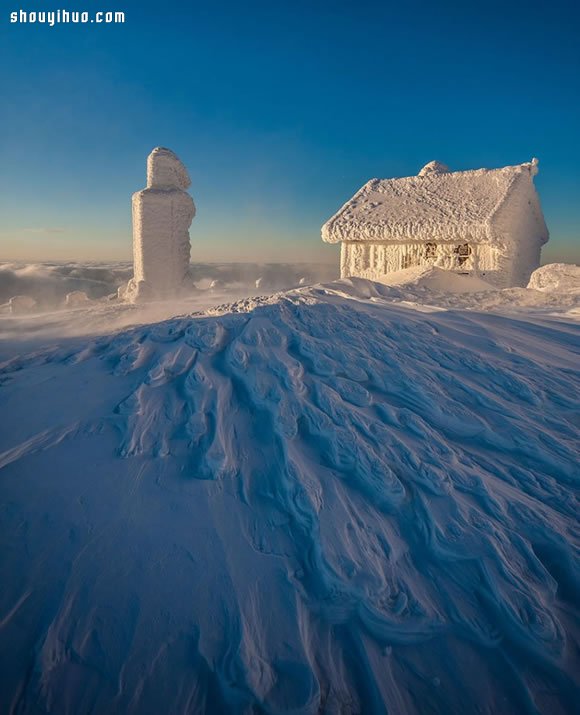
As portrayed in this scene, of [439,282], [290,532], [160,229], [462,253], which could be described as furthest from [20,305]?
[290,532]

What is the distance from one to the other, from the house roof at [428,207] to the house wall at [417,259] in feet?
1.11

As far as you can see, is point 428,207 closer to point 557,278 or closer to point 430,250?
point 430,250

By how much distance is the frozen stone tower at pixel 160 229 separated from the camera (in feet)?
39.5

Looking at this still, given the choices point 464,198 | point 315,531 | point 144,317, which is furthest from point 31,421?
point 464,198

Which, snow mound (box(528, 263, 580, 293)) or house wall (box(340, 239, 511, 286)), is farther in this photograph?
house wall (box(340, 239, 511, 286))

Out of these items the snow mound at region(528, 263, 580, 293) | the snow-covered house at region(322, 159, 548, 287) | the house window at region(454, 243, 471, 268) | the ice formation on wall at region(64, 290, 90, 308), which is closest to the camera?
the snow mound at region(528, 263, 580, 293)

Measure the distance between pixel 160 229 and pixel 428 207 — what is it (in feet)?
25.2

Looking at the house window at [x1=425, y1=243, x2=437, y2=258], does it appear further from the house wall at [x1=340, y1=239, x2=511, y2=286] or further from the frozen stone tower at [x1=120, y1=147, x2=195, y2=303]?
the frozen stone tower at [x1=120, y1=147, x2=195, y2=303]

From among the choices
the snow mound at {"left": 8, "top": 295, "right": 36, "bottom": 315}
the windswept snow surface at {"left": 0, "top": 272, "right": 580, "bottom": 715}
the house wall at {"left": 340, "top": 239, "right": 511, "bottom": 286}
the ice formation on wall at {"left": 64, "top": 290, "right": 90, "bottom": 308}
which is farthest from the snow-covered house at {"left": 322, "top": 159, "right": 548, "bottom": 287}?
the snow mound at {"left": 8, "top": 295, "right": 36, "bottom": 315}

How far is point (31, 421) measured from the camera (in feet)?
7.62

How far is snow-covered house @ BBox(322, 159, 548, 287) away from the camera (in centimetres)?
850

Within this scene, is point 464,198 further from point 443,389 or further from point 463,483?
point 463,483

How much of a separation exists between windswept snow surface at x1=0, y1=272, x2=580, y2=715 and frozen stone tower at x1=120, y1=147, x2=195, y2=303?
9979 mm

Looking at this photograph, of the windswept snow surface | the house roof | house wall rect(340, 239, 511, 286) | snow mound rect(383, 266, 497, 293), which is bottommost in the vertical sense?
the windswept snow surface
